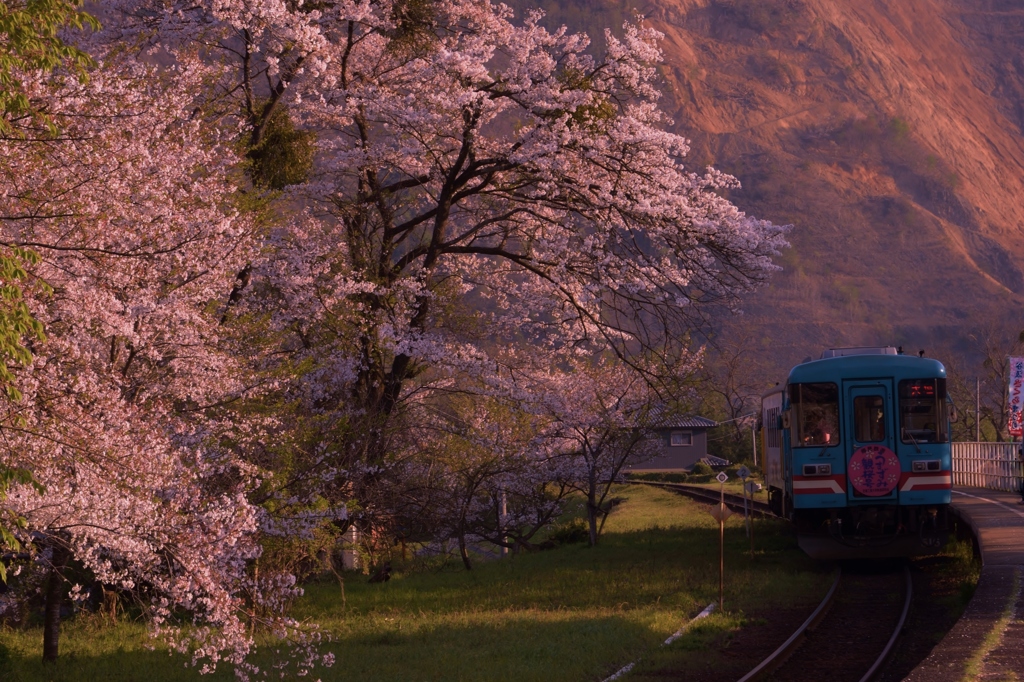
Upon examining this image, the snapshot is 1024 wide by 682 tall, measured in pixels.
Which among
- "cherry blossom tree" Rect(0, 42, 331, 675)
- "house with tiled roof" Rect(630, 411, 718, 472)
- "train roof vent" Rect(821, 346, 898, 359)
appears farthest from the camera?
"house with tiled roof" Rect(630, 411, 718, 472)

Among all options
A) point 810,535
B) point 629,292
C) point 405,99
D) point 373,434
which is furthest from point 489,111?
point 810,535

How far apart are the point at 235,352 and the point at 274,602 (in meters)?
4.03

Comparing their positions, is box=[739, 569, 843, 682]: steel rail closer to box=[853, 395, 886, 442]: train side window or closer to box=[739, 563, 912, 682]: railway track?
box=[739, 563, 912, 682]: railway track

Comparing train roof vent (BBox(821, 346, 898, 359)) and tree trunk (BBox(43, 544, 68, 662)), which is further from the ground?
train roof vent (BBox(821, 346, 898, 359))

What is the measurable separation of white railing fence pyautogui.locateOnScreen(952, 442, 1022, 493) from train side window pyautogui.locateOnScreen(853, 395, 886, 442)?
448 inches

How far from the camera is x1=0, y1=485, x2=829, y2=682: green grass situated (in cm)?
1386

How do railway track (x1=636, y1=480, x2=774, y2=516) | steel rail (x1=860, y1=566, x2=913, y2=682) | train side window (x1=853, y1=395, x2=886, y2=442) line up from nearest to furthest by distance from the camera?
steel rail (x1=860, y1=566, x2=913, y2=682) → train side window (x1=853, y1=395, x2=886, y2=442) → railway track (x1=636, y1=480, x2=774, y2=516)

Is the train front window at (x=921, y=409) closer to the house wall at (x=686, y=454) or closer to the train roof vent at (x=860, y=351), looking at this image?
the train roof vent at (x=860, y=351)

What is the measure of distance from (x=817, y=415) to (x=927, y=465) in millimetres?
1966

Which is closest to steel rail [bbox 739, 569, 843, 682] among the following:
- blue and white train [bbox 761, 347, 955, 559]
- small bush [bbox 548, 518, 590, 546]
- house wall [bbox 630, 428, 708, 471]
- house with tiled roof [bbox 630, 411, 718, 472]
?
blue and white train [bbox 761, 347, 955, 559]

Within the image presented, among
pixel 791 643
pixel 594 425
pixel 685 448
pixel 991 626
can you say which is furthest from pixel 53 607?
pixel 685 448

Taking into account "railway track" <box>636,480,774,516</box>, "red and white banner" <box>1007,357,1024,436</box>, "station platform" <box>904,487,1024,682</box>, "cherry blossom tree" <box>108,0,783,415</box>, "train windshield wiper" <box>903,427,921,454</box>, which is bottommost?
"railway track" <box>636,480,774,516</box>

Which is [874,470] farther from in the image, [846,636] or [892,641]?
[892,641]

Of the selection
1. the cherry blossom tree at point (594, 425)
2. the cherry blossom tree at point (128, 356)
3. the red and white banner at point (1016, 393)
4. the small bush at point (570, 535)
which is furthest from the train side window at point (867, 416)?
the red and white banner at point (1016, 393)
